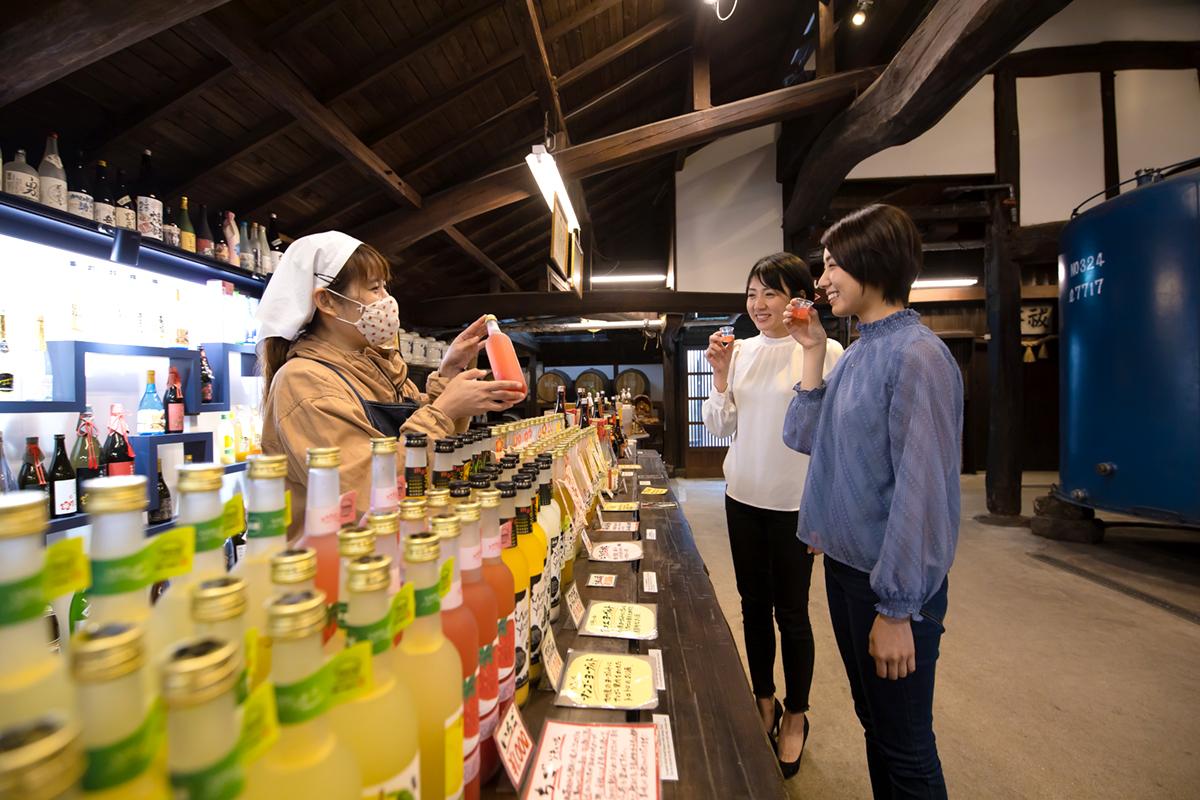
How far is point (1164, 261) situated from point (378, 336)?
548 cm

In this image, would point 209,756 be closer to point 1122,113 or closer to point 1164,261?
point 1164,261

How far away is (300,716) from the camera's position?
39 centimetres

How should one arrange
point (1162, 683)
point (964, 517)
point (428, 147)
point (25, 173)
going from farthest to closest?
point (964, 517)
point (428, 147)
point (1162, 683)
point (25, 173)

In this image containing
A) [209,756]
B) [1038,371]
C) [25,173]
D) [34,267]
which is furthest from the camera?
[1038,371]

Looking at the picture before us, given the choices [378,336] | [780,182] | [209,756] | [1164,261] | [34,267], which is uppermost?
[780,182]

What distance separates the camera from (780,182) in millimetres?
6594

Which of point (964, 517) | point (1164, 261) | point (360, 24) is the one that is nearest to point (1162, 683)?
point (1164, 261)

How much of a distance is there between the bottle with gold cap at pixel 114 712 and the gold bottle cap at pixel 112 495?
115 millimetres

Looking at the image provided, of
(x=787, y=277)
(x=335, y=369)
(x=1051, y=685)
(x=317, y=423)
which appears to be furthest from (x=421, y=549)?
(x=1051, y=685)

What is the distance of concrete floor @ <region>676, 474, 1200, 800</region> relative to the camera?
6.77ft

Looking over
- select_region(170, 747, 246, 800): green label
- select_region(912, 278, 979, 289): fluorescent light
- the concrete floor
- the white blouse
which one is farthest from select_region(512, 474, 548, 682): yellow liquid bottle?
select_region(912, 278, 979, 289): fluorescent light

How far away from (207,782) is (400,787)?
19cm

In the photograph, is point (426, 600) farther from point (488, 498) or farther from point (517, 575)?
point (517, 575)

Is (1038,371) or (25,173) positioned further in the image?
(1038,371)
